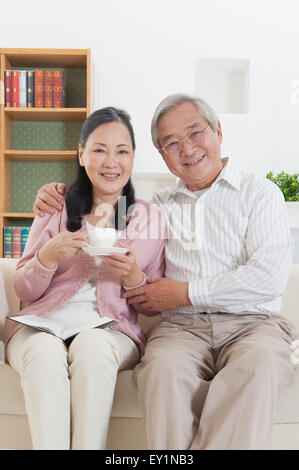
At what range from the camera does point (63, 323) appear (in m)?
1.52

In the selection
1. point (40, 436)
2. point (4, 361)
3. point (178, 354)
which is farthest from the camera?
point (4, 361)

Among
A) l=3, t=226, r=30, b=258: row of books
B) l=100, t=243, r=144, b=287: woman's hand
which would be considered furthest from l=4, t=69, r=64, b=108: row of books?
l=100, t=243, r=144, b=287: woman's hand

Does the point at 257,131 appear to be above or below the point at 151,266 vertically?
above

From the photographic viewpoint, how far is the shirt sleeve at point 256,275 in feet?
5.06

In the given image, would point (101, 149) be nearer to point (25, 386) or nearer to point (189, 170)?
point (189, 170)

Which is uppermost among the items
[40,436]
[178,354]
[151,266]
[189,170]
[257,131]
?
[257,131]

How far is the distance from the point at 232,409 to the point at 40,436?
16.4 inches

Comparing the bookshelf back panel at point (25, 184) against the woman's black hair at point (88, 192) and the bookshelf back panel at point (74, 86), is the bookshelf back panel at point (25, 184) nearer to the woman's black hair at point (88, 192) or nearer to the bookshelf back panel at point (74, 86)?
the bookshelf back panel at point (74, 86)

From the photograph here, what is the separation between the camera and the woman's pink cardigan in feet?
5.09

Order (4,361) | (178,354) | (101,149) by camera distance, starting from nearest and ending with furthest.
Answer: (178,354), (4,361), (101,149)

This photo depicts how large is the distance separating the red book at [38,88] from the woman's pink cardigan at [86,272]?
2256mm

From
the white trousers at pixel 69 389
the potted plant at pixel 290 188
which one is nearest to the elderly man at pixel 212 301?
the white trousers at pixel 69 389

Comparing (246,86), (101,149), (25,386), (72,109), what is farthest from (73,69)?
(25,386)

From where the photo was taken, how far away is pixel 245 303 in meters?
1.56
